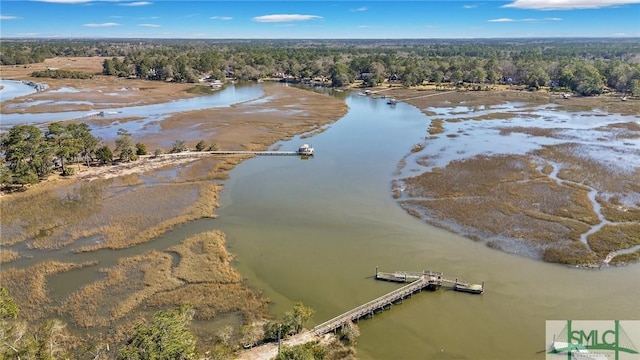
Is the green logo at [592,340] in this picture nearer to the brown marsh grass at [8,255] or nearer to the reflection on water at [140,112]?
the brown marsh grass at [8,255]

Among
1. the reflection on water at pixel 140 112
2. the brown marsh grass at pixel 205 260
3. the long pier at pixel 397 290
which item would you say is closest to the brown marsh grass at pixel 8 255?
the brown marsh grass at pixel 205 260

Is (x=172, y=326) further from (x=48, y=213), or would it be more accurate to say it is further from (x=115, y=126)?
(x=115, y=126)

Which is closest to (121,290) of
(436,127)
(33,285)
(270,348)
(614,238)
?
(33,285)

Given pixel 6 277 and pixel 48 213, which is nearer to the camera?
pixel 6 277

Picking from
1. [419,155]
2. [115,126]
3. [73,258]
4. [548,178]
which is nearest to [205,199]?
[73,258]

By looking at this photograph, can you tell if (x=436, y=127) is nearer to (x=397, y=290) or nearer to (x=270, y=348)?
(x=397, y=290)
